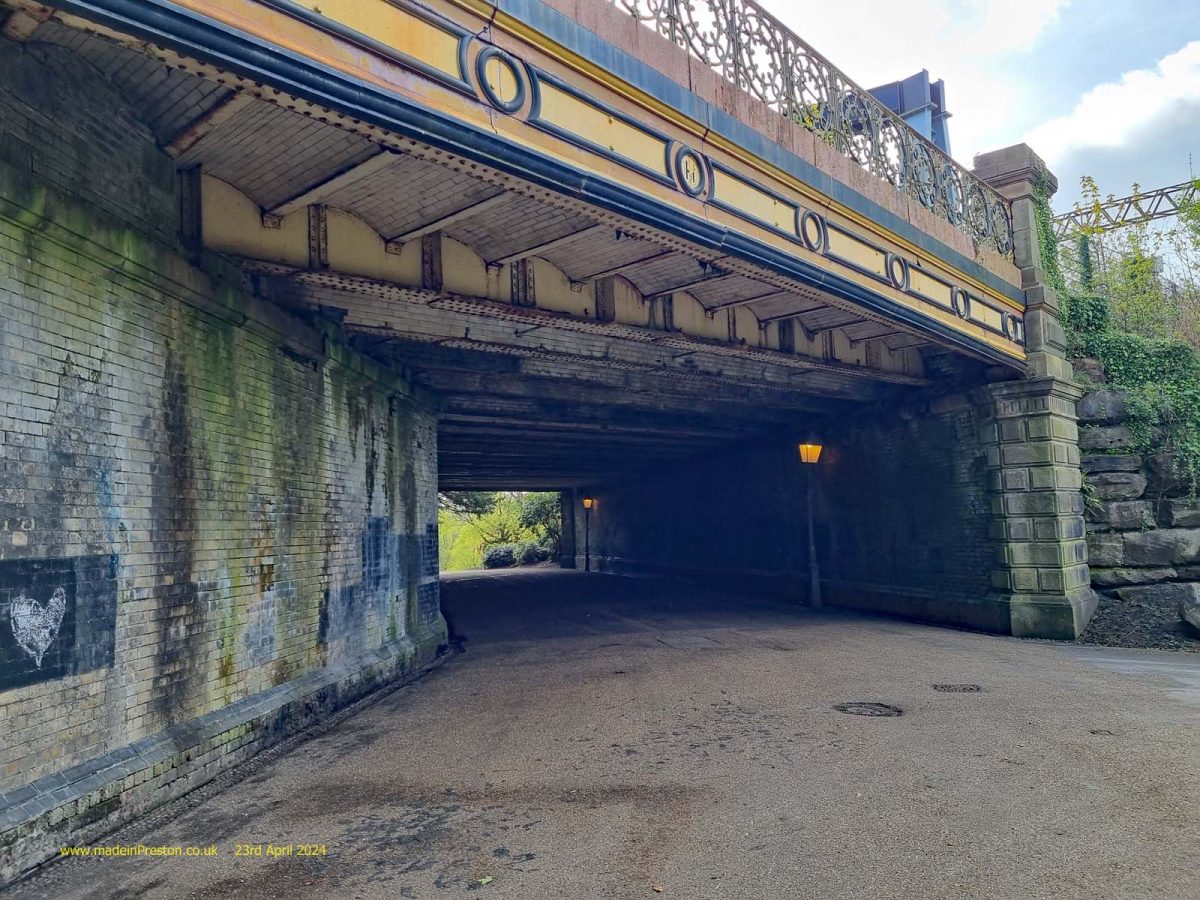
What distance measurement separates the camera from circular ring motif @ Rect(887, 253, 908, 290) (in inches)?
392

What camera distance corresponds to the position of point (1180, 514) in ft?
42.8

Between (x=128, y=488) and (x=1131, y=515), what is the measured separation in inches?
589

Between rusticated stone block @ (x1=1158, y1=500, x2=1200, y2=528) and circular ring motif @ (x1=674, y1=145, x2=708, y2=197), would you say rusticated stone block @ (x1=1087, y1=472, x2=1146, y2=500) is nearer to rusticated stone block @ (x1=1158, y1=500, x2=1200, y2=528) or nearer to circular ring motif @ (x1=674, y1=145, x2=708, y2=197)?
rusticated stone block @ (x1=1158, y1=500, x2=1200, y2=528)


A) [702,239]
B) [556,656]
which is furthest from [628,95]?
[556,656]

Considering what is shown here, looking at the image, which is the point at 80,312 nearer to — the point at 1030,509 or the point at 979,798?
the point at 979,798

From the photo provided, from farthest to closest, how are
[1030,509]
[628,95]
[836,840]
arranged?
[1030,509]
[628,95]
[836,840]

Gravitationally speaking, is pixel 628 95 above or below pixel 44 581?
above

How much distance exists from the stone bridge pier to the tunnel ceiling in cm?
5

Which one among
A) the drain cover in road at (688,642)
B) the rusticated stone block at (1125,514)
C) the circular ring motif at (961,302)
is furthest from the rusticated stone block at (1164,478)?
the drain cover in road at (688,642)

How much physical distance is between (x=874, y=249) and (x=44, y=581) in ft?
29.9

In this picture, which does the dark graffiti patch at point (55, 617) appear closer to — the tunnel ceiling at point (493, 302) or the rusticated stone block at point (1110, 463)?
the tunnel ceiling at point (493, 302)

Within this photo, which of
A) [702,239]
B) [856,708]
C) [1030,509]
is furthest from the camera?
[1030,509]

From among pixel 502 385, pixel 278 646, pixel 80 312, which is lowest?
pixel 278 646

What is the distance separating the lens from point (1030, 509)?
515 inches
